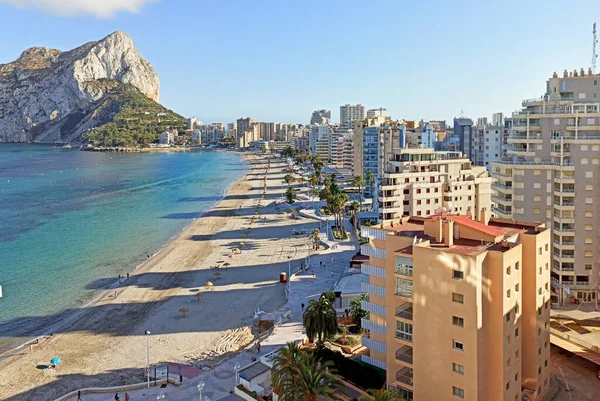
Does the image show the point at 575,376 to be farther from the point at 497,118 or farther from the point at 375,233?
the point at 497,118

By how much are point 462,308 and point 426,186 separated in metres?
31.3

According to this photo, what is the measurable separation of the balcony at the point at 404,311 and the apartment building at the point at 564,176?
20.7 m

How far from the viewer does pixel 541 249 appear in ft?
75.0

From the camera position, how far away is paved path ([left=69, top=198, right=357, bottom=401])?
2770 cm

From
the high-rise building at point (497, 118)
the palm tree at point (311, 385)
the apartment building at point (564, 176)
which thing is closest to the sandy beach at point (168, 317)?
the palm tree at point (311, 385)

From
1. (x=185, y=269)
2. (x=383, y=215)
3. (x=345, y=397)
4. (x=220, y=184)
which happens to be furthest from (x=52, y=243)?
(x=220, y=184)

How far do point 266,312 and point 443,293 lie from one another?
2340 centimetres

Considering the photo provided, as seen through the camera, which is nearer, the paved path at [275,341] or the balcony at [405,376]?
the balcony at [405,376]

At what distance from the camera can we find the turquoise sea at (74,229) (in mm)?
47062

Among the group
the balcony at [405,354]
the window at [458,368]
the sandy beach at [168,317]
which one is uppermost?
the window at [458,368]

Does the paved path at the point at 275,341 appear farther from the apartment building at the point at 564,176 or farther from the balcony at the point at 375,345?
the apartment building at the point at 564,176

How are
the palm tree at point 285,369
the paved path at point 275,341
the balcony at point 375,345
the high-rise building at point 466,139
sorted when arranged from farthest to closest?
1. the high-rise building at point 466,139
2. the paved path at point 275,341
3. the balcony at point 375,345
4. the palm tree at point 285,369

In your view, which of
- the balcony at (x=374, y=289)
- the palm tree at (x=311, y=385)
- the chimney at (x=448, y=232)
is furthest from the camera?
the balcony at (x=374, y=289)

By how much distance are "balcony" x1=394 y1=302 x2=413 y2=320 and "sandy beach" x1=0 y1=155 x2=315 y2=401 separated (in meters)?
15.3
